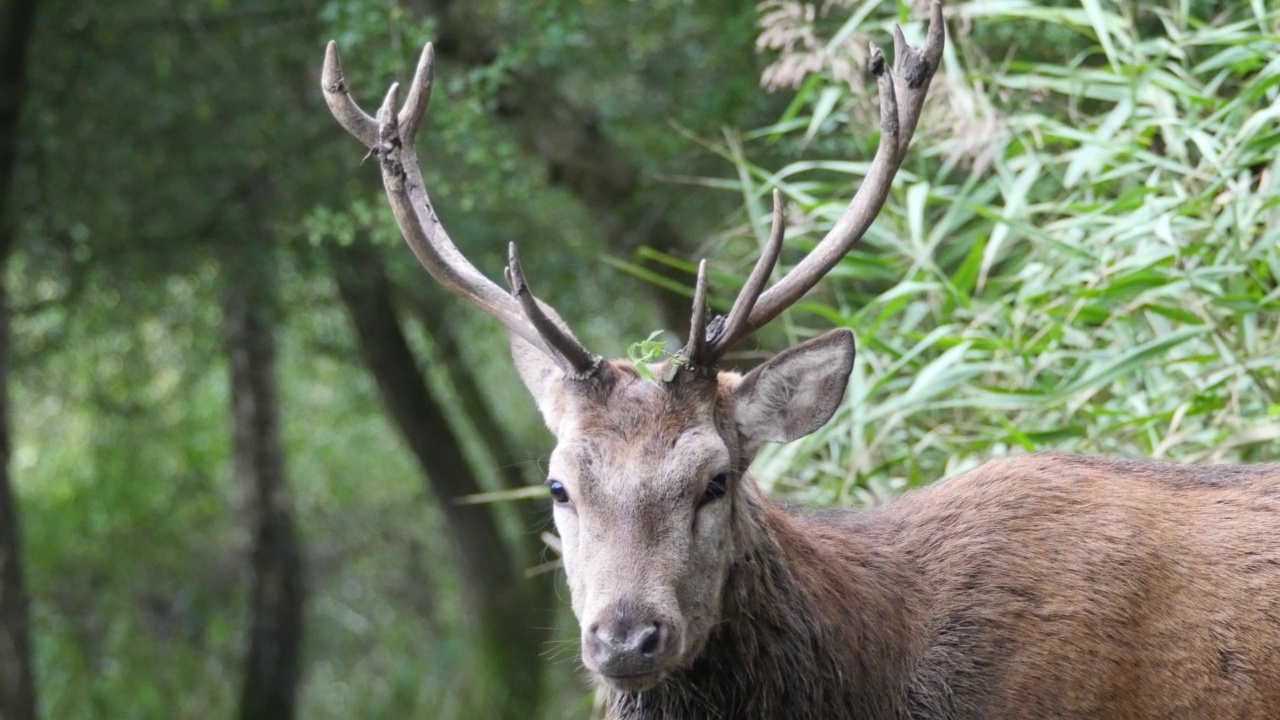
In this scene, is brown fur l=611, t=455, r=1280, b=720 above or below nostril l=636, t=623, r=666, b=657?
below

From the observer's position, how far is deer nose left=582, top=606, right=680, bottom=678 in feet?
11.1

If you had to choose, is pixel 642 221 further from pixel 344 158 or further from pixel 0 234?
pixel 0 234

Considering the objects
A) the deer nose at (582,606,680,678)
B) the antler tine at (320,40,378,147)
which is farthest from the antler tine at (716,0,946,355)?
the antler tine at (320,40,378,147)

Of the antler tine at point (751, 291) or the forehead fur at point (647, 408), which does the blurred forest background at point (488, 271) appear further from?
the antler tine at point (751, 291)

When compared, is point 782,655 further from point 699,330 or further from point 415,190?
point 415,190

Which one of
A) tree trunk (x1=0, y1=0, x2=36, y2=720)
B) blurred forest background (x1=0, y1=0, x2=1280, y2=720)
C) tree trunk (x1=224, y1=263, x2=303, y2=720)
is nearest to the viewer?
blurred forest background (x1=0, y1=0, x2=1280, y2=720)

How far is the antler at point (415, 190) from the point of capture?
4.01 meters

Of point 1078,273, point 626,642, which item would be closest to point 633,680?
point 626,642

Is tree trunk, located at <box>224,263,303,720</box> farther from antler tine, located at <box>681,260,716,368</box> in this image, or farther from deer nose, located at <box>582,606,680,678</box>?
deer nose, located at <box>582,606,680,678</box>

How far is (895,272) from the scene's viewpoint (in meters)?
5.99

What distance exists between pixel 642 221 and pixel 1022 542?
16.2 feet

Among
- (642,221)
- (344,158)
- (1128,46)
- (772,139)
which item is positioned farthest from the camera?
(344,158)

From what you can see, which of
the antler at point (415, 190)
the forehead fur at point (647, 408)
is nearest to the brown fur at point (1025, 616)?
the forehead fur at point (647, 408)

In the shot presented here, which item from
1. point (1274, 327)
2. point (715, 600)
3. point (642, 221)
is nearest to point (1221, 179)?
point (1274, 327)
